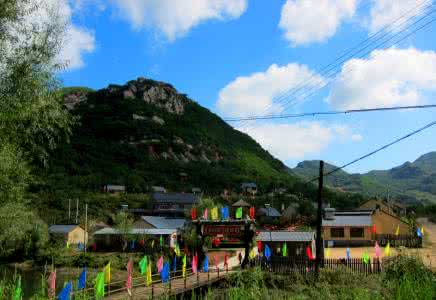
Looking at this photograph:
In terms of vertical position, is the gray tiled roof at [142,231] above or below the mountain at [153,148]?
below

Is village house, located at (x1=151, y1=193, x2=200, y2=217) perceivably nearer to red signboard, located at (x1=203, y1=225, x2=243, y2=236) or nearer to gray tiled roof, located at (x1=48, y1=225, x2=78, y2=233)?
gray tiled roof, located at (x1=48, y1=225, x2=78, y2=233)

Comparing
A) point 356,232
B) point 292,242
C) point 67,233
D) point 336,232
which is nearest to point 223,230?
point 292,242

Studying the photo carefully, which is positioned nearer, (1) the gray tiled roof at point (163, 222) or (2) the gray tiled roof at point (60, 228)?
(2) the gray tiled roof at point (60, 228)

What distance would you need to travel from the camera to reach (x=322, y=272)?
84.4 ft

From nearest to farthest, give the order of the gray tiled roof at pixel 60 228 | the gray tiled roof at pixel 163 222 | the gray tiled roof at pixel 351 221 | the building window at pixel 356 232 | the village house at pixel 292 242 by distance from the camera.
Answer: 1. the village house at pixel 292 242
2. the building window at pixel 356 232
3. the gray tiled roof at pixel 351 221
4. the gray tiled roof at pixel 60 228
5. the gray tiled roof at pixel 163 222

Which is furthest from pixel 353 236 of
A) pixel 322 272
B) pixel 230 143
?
pixel 230 143

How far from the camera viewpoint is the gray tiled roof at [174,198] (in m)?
98.0

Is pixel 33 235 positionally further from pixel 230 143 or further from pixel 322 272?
pixel 230 143

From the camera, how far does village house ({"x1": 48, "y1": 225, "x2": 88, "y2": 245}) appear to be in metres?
57.3

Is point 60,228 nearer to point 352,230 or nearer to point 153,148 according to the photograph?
point 352,230

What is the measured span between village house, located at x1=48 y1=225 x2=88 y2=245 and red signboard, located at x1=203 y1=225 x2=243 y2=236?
96.0 ft

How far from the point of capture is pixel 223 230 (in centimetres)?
3159

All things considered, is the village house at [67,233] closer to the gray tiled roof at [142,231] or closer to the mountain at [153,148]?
the gray tiled roof at [142,231]

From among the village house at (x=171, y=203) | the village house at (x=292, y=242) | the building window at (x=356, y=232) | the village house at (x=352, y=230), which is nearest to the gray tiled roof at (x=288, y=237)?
the village house at (x=292, y=242)
